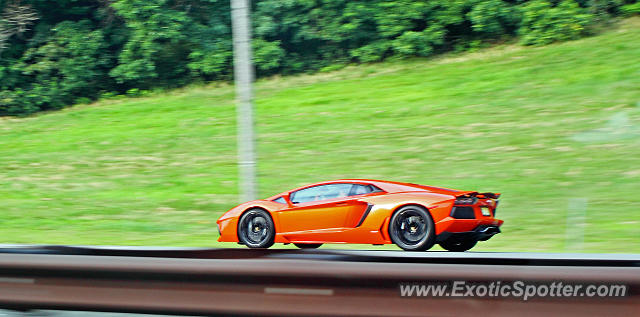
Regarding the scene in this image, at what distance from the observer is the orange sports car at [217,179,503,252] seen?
5711 millimetres

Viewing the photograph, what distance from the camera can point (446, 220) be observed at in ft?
18.5

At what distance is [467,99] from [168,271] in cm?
1631

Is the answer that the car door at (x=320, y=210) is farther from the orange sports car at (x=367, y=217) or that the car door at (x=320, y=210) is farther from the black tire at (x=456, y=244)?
the black tire at (x=456, y=244)

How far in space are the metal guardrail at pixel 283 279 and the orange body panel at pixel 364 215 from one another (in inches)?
35.0

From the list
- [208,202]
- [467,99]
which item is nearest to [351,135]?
[467,99]

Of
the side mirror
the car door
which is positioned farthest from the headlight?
the side mirror

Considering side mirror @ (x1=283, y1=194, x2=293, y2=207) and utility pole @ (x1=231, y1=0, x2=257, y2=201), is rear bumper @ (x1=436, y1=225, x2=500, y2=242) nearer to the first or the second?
side mirror @ (x1=283, y1=194, x2=293, y2=207)

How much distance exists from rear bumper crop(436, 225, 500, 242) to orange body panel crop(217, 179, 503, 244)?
37 millimetres

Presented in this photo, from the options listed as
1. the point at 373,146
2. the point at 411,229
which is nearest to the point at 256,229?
the point at 411,229

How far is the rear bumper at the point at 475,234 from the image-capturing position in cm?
568

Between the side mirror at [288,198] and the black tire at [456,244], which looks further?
the side mirror at [288,198]

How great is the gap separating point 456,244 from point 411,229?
1.74 ft

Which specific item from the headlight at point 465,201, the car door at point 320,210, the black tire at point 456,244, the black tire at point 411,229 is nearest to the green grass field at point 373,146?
the black tire at point 456,244

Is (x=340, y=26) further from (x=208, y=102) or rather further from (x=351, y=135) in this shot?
(x=351, y=135)
